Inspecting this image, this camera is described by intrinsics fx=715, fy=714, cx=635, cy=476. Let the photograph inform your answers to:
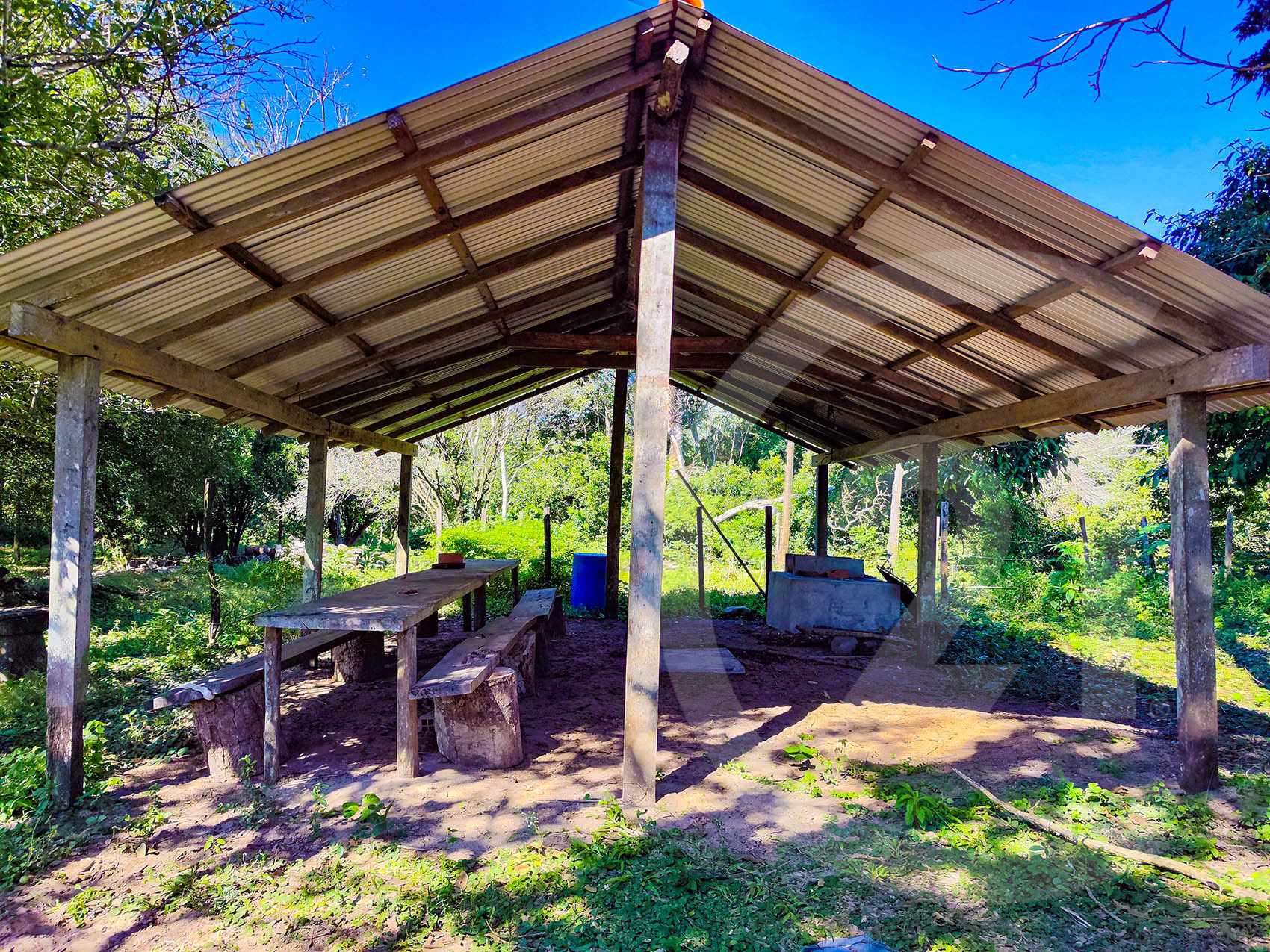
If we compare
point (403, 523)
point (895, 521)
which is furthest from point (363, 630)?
point (895, 521)

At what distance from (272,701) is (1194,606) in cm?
587

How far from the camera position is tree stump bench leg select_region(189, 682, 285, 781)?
459 centimetres

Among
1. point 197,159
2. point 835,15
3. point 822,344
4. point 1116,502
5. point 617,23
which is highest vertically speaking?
point 197,159

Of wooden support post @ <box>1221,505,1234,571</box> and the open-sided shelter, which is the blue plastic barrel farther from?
wooden support post @ <box>1221,505,1234,571</box>

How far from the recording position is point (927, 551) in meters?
8.95

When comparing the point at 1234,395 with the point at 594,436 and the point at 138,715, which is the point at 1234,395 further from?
the point at 594,436

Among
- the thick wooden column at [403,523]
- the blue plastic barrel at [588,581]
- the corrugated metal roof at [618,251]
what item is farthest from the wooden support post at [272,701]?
the blue plastic barrel at [588,581]

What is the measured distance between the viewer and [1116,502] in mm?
19266

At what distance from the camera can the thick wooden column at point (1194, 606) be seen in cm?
440

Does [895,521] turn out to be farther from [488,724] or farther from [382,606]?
[382,606]

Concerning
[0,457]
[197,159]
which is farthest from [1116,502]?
[0,457]

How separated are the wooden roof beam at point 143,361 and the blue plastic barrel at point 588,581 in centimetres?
554

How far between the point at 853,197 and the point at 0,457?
400 inches

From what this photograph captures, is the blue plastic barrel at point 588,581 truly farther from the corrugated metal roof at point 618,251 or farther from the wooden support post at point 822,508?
the corrugated metal roof at point 618,251
